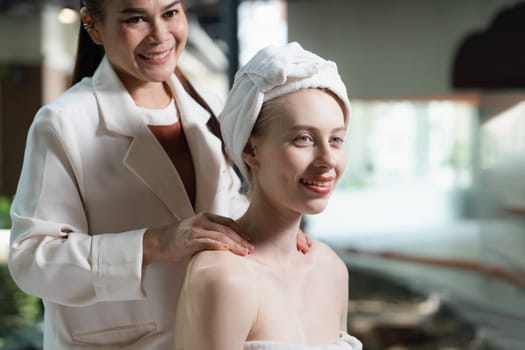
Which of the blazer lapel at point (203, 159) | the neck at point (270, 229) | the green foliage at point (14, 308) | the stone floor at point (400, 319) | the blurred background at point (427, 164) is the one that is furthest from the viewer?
the stone floor at point (400, 319)

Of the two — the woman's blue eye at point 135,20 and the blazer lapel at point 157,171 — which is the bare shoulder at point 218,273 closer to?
the blazer lapel at point 157,171

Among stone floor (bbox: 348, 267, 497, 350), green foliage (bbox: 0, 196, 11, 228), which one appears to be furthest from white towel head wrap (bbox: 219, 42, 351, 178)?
stone floor (bbox: 348, 267, 497, 350)

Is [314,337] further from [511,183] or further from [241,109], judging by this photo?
[511,183]

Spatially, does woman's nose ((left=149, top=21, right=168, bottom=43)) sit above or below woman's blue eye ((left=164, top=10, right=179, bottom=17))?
below

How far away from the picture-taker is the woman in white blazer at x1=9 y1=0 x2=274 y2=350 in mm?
1214

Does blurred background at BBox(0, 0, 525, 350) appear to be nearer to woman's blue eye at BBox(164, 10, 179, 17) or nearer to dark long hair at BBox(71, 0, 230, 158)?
dark long hair at BBox(71, 0, 230, 158)

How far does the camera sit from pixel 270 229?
126 centimetres

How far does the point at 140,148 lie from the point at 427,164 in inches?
215

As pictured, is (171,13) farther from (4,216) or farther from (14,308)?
(14,308)

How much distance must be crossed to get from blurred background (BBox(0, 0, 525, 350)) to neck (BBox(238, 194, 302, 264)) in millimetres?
2938

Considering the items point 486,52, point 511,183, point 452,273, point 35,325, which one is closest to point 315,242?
point 35,325

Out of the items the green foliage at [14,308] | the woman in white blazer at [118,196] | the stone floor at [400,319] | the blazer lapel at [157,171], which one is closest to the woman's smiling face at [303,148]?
the woman in white blazer at [118,196]

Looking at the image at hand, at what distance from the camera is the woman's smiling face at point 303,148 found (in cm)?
117

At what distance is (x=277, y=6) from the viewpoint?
4.46 m
